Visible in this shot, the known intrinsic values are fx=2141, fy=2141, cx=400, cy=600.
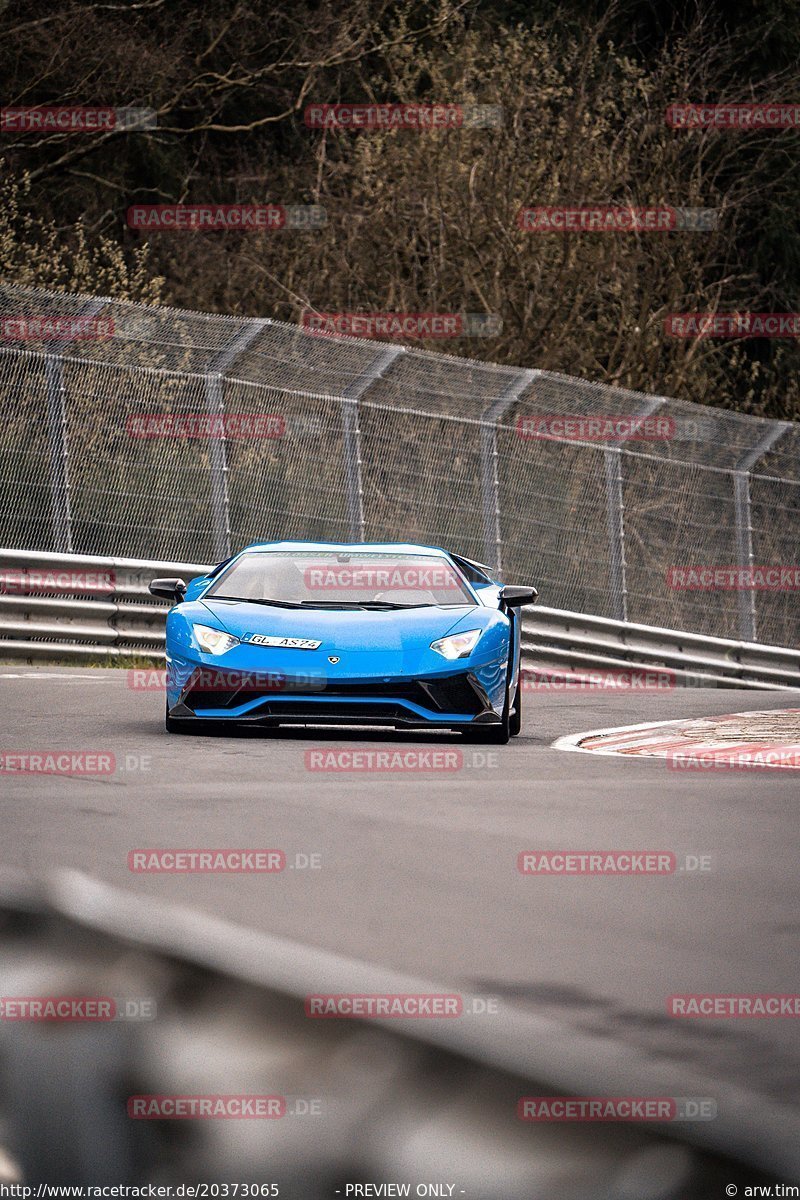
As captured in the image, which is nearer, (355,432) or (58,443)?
(58,443)

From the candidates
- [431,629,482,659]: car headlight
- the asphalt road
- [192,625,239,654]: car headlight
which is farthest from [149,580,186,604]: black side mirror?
[431,629,482,659]: car headlight

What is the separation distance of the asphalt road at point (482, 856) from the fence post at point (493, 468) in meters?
8.71

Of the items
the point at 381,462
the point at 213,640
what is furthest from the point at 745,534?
the point at 213,640

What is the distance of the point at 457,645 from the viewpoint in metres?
11.9

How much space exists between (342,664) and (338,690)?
14cm

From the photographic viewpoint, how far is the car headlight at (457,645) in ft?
38.8

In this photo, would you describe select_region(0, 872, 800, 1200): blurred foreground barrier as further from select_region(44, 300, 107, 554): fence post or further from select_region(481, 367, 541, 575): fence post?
select_region(481, 367, 541, 575): fence post

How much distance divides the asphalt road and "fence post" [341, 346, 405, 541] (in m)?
7.95

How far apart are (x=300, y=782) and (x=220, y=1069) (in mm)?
6676

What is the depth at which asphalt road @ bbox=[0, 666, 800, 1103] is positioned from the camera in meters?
A: 5.68

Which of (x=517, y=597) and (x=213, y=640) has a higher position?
(x=213, y=640)

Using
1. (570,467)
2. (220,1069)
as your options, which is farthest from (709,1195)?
(570,467)

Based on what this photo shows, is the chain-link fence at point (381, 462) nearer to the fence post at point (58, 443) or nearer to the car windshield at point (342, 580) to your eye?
the fence post at point (58, 443)

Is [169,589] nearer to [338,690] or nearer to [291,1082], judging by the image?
[338,690]
